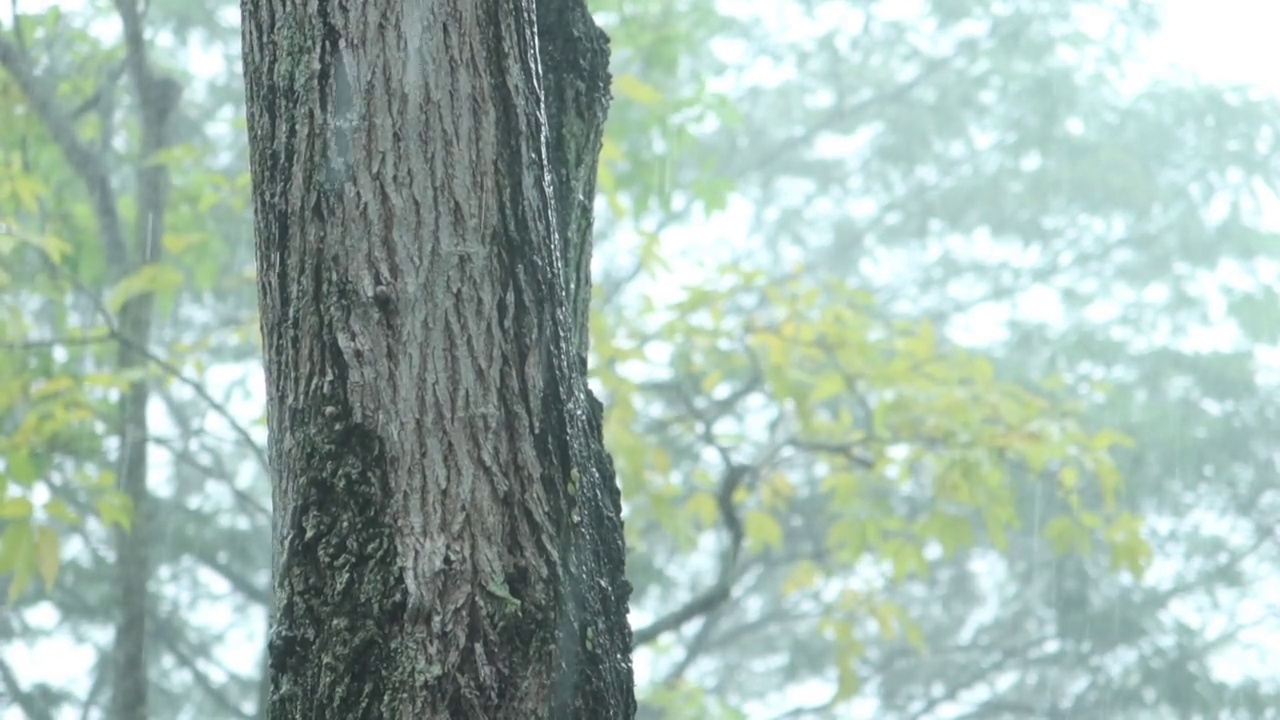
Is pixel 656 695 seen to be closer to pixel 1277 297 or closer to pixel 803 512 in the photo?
pixel 803 512

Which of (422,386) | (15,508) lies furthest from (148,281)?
(422,386)

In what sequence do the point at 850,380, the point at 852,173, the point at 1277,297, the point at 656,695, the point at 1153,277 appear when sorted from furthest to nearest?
1. the point at 852,173
2. the point at 1153,277
3. the point at 1277,297
4. the point at 656,695
5. the point at 850,380

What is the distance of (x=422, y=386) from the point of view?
4.27 feet

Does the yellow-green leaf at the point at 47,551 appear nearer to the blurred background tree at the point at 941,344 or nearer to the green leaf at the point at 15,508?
the green leaf at the point at 15,508

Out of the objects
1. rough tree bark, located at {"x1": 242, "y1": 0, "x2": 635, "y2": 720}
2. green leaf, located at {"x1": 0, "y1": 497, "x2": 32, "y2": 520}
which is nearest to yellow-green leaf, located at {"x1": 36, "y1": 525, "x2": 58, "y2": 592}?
green leaf, located at {"x1": 0, "y1": 497, "x2": 32, "y2": 520}

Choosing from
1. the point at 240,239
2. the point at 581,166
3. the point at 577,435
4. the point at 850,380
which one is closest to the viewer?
the point at 577,435

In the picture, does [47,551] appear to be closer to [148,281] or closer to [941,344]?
[148,281]

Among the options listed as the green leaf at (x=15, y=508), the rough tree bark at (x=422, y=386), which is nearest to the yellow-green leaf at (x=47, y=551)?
the green leaf at (x=15, y=508)

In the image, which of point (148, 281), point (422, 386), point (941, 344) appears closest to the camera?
point (422, 386)

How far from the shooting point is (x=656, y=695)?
21.1 feet

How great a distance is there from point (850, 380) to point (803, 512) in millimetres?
6104

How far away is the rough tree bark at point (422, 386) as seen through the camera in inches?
49.8

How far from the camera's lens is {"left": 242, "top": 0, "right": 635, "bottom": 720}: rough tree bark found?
1.26m

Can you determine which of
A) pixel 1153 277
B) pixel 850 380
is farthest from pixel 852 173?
pixel 850 380
